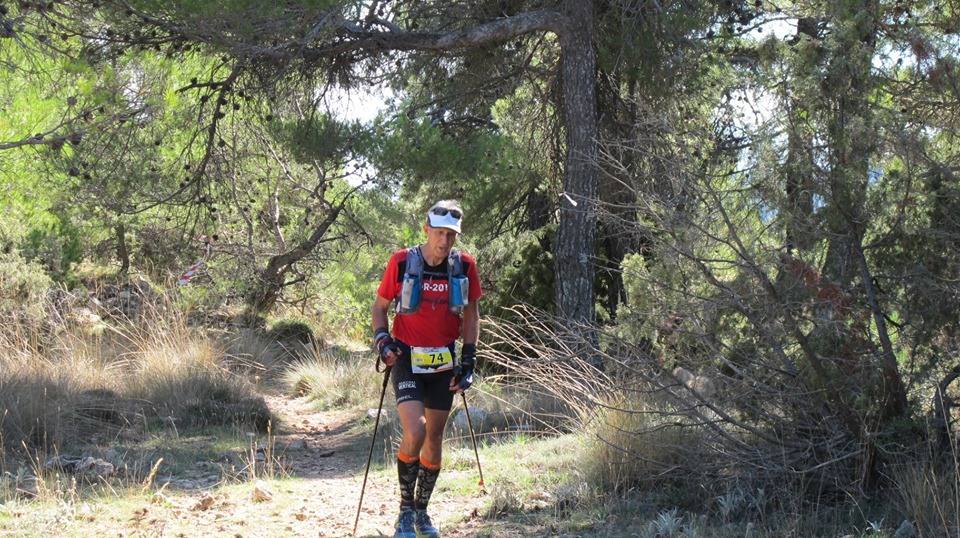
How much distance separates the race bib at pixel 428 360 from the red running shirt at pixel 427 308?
35 mm

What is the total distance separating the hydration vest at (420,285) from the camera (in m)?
5.61

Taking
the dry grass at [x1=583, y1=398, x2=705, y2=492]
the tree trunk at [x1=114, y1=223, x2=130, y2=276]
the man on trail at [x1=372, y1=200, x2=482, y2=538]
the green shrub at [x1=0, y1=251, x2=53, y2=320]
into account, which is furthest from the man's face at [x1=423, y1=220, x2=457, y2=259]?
the tree trunk at [x1=114, y1=223, x2=130, y2=276]

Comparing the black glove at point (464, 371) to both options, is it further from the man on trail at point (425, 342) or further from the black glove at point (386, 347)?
the black glove at point (386, 347)

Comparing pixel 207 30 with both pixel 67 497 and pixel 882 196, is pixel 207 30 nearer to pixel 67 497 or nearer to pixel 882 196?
pixel 67 497

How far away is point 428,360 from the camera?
18.7 feet

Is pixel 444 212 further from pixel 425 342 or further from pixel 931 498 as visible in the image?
pixel 931 498

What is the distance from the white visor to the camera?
220 inches

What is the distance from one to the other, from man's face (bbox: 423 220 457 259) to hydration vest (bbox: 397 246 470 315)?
7 cm

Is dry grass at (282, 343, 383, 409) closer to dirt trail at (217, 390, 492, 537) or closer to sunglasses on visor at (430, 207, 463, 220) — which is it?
dirt trail at (217, 390, 492, 537)

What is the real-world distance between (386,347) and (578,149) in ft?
18.7

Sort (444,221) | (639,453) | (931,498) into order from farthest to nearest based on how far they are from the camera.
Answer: (639,453) < (444,221) < (931,498)

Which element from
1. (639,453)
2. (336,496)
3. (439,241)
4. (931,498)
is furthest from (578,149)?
(931,498)

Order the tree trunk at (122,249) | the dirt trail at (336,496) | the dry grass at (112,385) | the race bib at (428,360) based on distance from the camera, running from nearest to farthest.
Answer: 1. the race bib at (428,360)
2. the dirt trail at (336,496)
3. the dry grass at (112,385)
4. the tree trunk at (122,249)

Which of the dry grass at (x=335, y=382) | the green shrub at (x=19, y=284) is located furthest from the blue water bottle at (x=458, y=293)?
the green shrub at (x=19, y=284)
